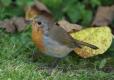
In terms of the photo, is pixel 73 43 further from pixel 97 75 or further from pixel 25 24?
pixel 25 24

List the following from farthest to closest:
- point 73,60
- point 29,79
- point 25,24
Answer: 1. point 25,24
2. point 73,60
3. point 29,79

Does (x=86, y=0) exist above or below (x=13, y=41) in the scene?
above

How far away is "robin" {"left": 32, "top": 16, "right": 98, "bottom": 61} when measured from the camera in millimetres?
5668

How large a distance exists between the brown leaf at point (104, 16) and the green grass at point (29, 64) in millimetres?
661

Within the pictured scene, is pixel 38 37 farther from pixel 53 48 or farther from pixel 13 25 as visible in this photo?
pixel 13 25

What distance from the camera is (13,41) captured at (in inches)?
247

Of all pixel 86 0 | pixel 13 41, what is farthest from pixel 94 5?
pixel 13 41

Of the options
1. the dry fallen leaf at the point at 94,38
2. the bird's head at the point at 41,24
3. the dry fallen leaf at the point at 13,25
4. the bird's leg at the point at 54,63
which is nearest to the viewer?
the bird's head at the point at 41,24

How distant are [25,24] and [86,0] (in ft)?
2.57

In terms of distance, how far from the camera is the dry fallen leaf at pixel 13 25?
6.56m

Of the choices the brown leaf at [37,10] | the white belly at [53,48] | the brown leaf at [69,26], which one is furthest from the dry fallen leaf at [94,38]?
the brown leaf at [37,10]

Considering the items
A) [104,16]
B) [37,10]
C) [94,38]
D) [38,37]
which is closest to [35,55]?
[38,37]

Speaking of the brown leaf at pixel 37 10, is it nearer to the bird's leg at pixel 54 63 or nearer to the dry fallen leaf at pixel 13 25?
the dry fallen leaf at pixel 13 25

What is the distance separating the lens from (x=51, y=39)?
18.7 ft
